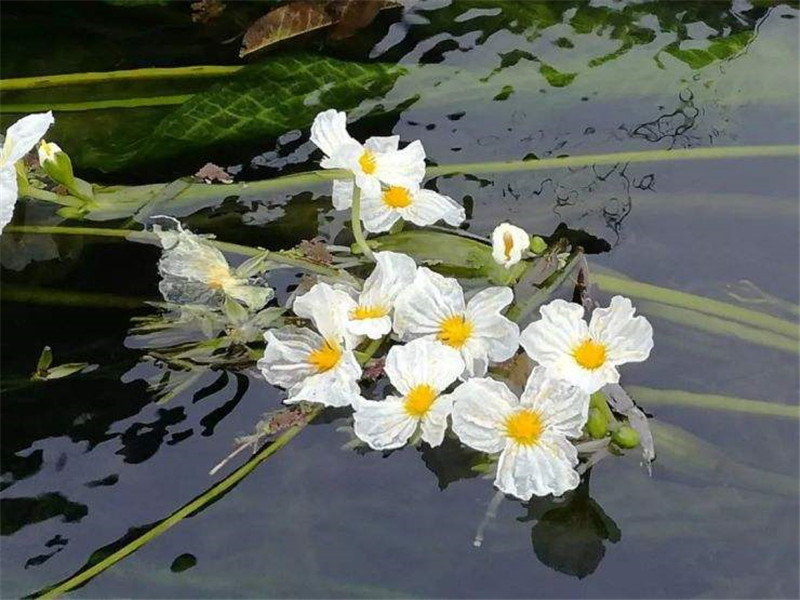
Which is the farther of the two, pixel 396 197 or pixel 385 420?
pixel 396 197

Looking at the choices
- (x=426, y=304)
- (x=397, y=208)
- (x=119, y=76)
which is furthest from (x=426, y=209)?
(x=119, y=76)

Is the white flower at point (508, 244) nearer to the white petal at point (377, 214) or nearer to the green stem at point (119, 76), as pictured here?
the white petal at point (377, 214)

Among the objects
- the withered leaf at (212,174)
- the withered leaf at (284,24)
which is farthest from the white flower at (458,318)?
the withered leaf at (284,24)

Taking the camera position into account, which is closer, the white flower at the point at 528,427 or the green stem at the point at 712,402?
the white flower at the point at 528,427

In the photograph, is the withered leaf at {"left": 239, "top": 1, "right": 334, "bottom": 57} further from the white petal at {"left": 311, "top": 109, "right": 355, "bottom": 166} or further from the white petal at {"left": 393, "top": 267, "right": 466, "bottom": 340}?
the white petal at {"left": 393, "top": 267, "right": 466, "bottom": 340}

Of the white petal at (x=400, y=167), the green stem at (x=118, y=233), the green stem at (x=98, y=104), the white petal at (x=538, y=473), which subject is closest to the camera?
the white petal at (x=538, y=473)

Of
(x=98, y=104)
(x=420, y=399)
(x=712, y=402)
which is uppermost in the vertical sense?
(x=98, y=104)

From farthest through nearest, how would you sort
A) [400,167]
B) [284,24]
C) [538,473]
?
[284,24] → [400,167] → [538,473]

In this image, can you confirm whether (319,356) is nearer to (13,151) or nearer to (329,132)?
(329,132)

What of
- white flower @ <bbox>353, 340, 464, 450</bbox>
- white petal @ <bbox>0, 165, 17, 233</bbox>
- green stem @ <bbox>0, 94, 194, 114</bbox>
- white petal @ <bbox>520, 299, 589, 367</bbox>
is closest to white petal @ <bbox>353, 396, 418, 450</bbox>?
white flower @ <bbox>353, 340, 464, 450</bbox>
